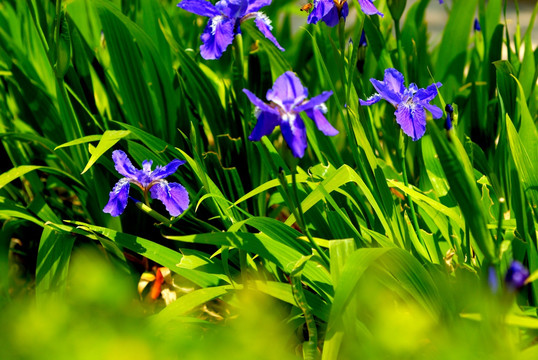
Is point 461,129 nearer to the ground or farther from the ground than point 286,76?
nearer to the ground

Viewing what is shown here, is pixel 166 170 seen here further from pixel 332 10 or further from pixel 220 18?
pixel 332 10

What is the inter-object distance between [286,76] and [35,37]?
125 cm

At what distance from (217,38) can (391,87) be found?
43cm

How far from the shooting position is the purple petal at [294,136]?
1015 mm

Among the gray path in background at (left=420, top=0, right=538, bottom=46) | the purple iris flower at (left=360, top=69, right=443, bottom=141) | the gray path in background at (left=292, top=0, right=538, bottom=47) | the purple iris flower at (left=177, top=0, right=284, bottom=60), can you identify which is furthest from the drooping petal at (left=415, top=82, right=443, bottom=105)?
the gray path in background at (left=420, top=0, right=538, bottom=46)

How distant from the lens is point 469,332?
1140 millimetres

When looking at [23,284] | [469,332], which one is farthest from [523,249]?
[23,284]

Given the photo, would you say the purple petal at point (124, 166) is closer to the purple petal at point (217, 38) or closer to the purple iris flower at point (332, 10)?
the purple petal at point (217, 38)

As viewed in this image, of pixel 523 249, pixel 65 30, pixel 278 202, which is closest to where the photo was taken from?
pixel 523 249

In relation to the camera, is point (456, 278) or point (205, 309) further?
point (205, 309)

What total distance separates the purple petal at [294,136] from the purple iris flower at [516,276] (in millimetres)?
382

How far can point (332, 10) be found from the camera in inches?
54.8

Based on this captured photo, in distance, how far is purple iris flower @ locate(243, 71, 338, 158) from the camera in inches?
40.0

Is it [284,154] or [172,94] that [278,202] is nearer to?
[172,94]
